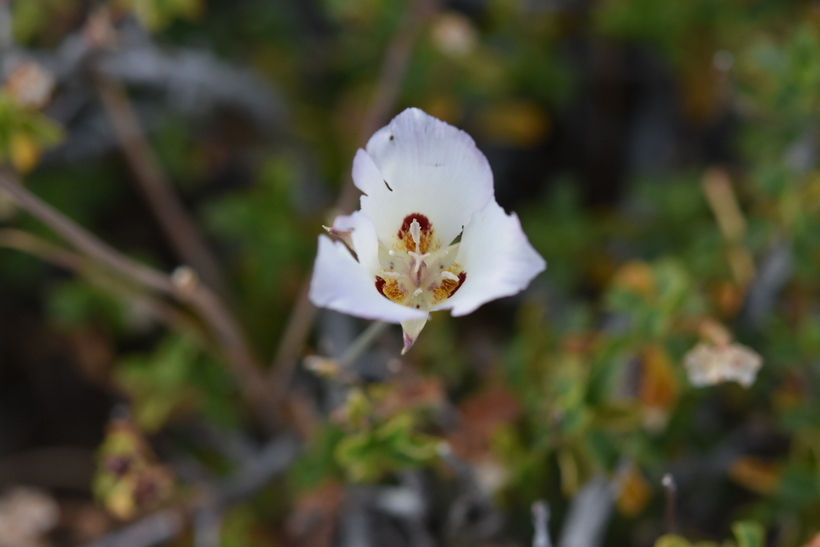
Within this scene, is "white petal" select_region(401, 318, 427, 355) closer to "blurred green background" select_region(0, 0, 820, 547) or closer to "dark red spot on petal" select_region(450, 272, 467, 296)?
"dark red spot on petal" select_region(450, 272, 467, 296)

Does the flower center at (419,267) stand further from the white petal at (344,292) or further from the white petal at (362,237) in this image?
the white petal at (344,292)

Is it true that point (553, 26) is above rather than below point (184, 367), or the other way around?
above

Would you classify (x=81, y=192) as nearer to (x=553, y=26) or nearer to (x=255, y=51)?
(x=255, y=51)

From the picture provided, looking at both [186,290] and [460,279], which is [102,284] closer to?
[186,290]

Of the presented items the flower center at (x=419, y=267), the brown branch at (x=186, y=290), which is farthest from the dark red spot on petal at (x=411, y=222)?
the brown branch at (x=186, y=290)

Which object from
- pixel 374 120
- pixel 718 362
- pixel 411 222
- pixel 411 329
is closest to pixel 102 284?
pixel 374 120

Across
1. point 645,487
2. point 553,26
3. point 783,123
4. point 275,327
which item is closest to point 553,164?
point 553,26
